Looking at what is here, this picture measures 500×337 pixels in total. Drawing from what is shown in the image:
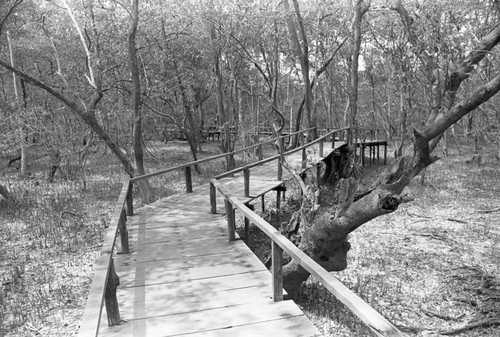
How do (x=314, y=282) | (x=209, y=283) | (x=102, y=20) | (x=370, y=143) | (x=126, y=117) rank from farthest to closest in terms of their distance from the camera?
(x=370, y=143), (x=126, y=117), (x=102, y=20), (x=314, y=282), (x=209, y=283)

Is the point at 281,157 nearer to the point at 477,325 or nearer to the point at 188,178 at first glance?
the point at 188,178

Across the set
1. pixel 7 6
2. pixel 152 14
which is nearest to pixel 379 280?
pixel 152 14

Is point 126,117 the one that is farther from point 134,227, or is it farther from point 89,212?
point 134,227

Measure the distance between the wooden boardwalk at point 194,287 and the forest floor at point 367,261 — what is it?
1626mm

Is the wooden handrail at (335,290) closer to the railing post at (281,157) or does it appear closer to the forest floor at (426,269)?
the forest floor at (426,269)

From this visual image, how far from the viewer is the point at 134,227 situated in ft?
23.2

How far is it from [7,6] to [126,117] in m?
6.11

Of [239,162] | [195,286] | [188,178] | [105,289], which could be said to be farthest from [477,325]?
[239,162]

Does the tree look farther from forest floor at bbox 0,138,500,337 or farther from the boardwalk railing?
the boardwalk railing

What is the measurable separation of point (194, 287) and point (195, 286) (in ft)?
0.11

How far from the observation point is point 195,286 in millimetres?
4707

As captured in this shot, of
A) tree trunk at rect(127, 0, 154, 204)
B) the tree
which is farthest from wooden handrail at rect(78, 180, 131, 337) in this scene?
tree trunk at rect(127, 0, 154, 204)

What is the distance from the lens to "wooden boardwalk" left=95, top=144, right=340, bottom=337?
377 centimetres

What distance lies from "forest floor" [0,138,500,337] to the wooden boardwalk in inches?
64.0
